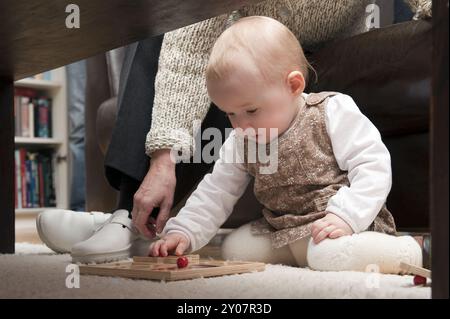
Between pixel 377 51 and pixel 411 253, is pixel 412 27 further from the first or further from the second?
pixel 411 253

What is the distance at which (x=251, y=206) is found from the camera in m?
1.32

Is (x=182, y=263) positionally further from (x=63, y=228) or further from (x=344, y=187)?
Answer: (x=63, y=228)

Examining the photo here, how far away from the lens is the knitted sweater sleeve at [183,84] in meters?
1.06

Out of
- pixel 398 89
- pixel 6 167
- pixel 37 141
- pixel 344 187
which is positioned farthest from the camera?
pixel 37 141

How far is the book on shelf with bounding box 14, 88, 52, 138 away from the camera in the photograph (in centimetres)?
299

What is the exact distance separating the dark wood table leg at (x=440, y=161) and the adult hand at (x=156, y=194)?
1.99ft

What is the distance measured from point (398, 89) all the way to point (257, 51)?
9.9 inches

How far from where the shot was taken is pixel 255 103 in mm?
920

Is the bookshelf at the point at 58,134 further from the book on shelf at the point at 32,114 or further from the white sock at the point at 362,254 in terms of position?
the white sock at the point at 362,254

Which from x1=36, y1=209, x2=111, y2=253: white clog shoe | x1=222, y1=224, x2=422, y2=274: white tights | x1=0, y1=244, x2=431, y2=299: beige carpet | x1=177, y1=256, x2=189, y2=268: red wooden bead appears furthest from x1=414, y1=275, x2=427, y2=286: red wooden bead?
x1=36, y1=209, x2=111, y2=253: white clog shoe

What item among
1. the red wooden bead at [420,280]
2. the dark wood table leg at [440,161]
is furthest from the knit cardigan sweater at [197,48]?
the dark wood table leg at [440,161]

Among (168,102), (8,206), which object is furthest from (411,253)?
(8,206)

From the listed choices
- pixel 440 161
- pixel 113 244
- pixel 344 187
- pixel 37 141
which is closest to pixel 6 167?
pixel 113 244

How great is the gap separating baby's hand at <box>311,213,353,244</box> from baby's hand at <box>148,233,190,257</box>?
20 centimetres
